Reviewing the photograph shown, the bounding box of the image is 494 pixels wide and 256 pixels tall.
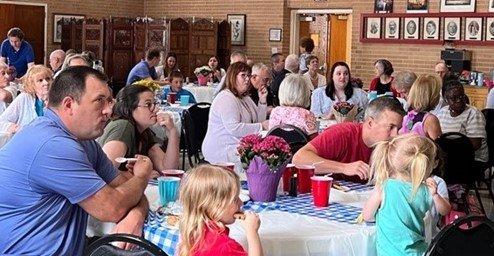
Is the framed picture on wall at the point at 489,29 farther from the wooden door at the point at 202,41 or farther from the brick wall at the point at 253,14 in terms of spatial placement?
the wooden door at the point at 202,41

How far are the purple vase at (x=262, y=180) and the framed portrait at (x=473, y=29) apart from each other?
30.1 feet

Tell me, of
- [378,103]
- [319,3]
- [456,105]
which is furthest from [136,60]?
[378,103]

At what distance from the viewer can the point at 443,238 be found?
2652 mm

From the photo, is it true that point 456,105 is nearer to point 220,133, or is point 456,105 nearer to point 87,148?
point 220,133

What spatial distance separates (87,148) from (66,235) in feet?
1.34

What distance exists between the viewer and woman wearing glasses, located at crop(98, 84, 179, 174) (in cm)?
404

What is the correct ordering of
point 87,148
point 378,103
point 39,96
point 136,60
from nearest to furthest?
point 87,148 → point 378,103 → point 39,96 → point 136,60

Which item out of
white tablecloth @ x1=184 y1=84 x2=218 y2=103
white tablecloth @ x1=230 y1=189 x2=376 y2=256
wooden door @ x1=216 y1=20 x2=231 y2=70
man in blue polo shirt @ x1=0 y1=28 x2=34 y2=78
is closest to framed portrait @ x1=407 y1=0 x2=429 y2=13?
white tablecloth @ x1=184 y1=84 x2=218 y2=103

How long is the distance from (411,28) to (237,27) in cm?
412

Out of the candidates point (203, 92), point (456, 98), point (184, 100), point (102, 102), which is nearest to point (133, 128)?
point (102, 102)

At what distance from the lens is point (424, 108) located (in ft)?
18.8

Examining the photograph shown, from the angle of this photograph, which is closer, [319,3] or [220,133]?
[220,133]

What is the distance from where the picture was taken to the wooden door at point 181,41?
591 inches

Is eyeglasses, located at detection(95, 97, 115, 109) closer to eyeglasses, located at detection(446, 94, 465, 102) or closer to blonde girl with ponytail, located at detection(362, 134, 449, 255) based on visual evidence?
blonde girl with ponytail, located at detection(362, 134, 449, 255)
